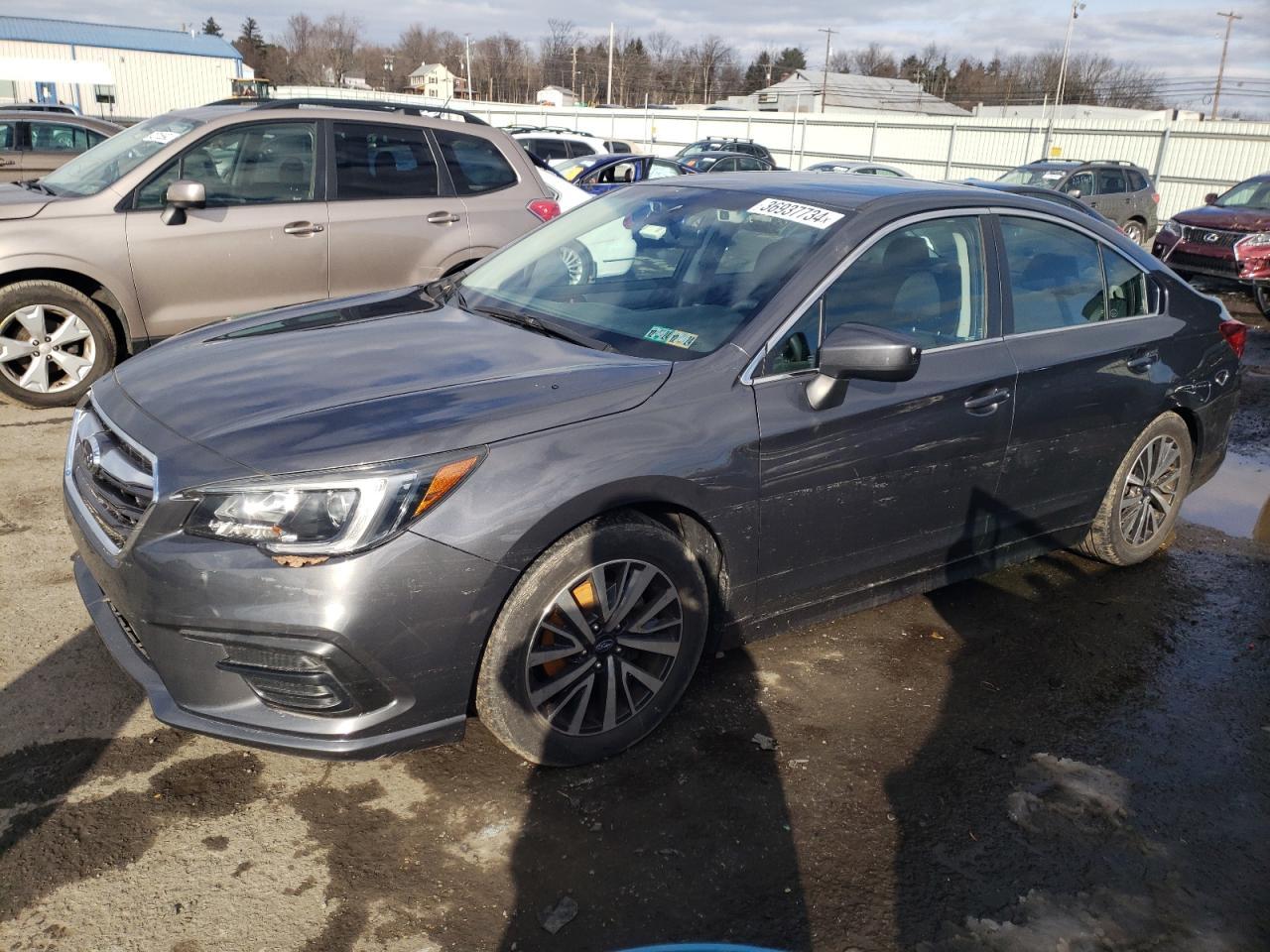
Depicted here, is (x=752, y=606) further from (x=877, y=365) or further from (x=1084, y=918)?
(x=1084, y=918)

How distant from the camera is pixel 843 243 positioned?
3.51 m

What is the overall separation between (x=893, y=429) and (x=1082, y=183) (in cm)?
1797

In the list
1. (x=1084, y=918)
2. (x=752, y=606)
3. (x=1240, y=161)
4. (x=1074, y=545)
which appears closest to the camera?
(x=1084, y=918)

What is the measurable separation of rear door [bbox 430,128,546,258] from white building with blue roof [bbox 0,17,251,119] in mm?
59837

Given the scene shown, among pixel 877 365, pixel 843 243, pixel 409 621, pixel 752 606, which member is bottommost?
pixel 752 606

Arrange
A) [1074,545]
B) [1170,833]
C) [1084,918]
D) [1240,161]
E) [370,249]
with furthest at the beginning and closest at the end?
[1240,161] < [370,249] < [1074,545] < [1170,833] < [1084,918]

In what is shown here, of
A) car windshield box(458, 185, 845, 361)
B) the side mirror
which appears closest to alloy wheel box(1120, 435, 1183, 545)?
the side mirror

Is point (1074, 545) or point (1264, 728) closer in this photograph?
point (1264, 728)

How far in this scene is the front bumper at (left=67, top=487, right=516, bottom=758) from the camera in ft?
8.35

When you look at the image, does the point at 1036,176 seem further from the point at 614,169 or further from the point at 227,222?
the point at 227,222

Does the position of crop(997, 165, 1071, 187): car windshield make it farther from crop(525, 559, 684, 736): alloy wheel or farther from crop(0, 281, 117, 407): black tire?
crop(525, 559, 684, 736): alloy wheel

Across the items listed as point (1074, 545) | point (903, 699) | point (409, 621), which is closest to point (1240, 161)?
point (1074, 545)

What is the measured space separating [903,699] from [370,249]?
4.86 m

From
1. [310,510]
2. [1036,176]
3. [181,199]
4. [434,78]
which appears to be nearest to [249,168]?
[181,199]
